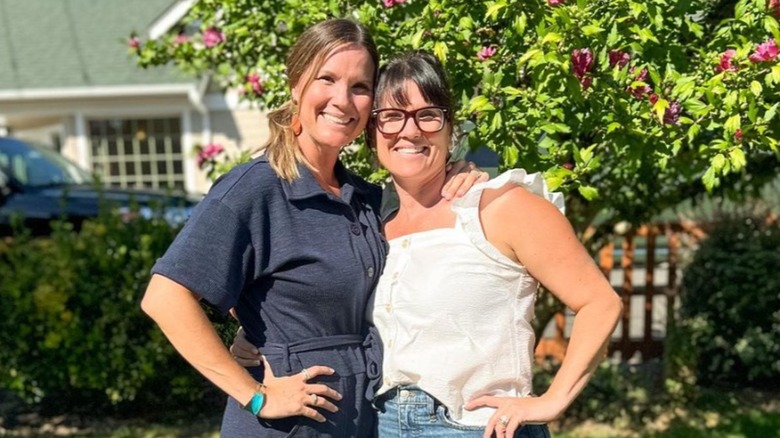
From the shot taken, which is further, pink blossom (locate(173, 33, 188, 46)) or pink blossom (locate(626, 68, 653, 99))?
pink blossom (locate(173, 33, 188, 46))

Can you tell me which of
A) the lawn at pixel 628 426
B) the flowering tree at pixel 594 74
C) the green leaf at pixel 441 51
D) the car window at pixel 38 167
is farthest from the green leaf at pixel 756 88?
the car window at pixel 38 167

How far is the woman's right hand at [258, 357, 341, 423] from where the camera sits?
2.16 metres

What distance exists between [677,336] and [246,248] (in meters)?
4.97

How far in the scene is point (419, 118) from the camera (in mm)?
2260

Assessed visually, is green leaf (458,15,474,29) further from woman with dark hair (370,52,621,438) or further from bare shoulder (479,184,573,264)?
bare shoulder (479,184,573,264)

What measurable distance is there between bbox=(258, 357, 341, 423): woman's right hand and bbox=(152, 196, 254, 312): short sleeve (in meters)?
0.25

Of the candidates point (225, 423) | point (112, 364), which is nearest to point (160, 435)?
point (112, 364)

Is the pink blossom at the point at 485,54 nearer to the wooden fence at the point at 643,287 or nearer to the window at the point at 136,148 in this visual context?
the wooden fence at the point at 643,287

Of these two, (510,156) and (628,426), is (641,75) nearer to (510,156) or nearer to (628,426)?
(510,156)

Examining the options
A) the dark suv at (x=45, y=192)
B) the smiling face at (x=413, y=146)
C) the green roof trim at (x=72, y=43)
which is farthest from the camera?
the green roof trim at (x=72, y=43)

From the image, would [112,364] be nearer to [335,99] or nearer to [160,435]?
[160,435]

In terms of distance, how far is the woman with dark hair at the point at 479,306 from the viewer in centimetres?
208

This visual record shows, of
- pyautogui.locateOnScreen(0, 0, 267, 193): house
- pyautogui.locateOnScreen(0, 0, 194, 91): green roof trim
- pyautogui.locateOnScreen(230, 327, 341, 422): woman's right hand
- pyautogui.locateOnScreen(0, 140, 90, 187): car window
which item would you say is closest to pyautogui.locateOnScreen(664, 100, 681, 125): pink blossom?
pyautogui.locateOnScreen(230, 327, 341, 422): woman's right hand

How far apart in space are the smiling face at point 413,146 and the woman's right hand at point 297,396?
0.57m
